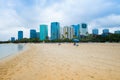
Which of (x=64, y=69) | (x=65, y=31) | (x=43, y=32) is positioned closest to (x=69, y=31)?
(x=65, y=31)

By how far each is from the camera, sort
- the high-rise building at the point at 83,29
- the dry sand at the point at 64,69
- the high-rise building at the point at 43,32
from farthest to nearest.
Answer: the high-rise building at the point at 43,32
the high-rise building at the point at 83,29
the dry sand at the point at 64,69

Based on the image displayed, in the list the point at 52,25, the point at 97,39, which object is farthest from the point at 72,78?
the point at 52,25

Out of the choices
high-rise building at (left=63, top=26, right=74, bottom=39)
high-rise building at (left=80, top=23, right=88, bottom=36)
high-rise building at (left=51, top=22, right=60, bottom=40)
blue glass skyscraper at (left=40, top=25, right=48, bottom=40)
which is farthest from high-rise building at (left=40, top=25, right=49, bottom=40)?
high-rise building at (left=80, top=23, right=88, bottom=36)

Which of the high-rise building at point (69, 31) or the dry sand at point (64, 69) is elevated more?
the high-rise building at point (69, 31)

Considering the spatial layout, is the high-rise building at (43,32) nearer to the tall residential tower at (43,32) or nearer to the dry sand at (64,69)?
the tall residential tower at (43,32)

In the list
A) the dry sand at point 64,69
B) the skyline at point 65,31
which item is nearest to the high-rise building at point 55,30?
the skyline at point 65,31

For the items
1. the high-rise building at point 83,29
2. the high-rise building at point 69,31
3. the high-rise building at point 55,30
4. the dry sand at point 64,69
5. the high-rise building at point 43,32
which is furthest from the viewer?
the high-rise building at point 43,32

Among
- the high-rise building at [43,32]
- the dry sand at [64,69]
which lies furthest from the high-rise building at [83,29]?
the dry sand at [64,69]

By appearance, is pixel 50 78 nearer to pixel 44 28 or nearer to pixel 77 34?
pixel 77 34

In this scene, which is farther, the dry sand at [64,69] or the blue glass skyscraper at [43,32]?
the blue glass skyscraper at [43,32]

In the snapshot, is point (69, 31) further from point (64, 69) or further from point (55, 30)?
point (64, 69)

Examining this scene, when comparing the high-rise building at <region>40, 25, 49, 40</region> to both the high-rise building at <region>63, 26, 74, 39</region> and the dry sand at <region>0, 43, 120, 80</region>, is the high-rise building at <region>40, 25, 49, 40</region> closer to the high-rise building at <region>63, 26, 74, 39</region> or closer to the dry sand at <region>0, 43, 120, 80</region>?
the high-rise building at <region>63, 26, 74, 39</region>

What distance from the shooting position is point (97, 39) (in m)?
108

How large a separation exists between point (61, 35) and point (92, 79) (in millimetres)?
150019
